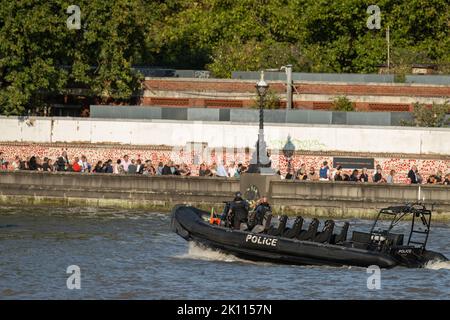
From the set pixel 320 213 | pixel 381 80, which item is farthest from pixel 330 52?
pixel 320 213

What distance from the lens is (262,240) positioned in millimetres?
40844

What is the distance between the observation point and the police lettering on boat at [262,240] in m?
40.6

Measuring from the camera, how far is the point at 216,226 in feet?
139

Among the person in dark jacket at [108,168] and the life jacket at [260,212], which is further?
the person in dark jacket at [108,168]

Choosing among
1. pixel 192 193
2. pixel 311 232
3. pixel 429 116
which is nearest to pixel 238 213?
pixel 311 232

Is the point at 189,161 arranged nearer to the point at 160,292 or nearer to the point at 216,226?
the point at 216,226

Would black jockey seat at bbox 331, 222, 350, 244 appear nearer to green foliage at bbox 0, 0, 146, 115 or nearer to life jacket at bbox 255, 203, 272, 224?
life jacket at bbox 255, 203, 272, 224

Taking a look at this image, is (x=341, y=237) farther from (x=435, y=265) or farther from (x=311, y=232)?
(x=435, y=265)

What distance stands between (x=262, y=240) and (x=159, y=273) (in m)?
3.05

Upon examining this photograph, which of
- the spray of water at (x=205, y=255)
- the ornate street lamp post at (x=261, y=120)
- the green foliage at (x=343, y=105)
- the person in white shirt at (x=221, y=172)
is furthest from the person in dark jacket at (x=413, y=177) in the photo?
the spray of water at (x=205, y=255)

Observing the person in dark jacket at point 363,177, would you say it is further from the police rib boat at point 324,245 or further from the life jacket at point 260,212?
the police rib boat at point 324,245

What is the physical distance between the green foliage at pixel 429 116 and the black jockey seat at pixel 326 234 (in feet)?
78.5

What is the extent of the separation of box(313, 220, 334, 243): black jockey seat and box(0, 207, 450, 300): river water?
0.79 metres

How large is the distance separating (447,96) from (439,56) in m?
15.1
